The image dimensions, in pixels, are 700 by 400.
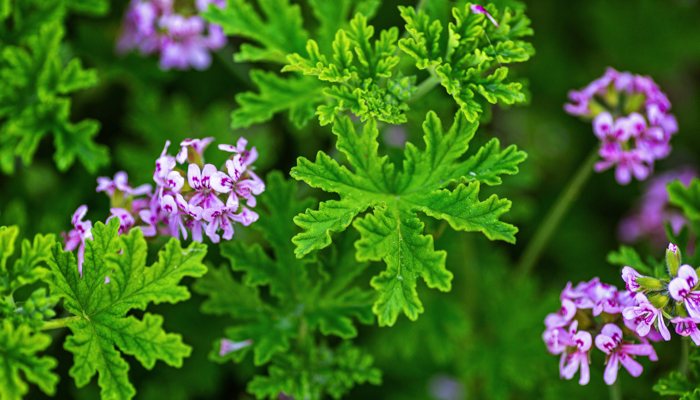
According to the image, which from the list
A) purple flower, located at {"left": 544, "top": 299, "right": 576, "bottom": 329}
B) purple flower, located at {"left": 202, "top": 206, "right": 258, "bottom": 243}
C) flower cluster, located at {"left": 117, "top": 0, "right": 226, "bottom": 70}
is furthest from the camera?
flower cluster, located at {"left": 117, "top": 0, "right": 226, "bottom": 70}

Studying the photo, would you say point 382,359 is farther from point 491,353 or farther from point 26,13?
point 26,13

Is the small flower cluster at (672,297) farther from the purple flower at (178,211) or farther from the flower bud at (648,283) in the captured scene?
the purple flower at (178,211)

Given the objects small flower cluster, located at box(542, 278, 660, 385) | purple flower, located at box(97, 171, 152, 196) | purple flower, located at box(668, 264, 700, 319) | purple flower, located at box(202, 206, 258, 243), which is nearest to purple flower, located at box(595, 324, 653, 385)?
small flower cluster, located at box(542, 278, 660, 385)

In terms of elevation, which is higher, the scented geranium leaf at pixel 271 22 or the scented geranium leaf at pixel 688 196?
the scented geranium leaf at pixel 271 22

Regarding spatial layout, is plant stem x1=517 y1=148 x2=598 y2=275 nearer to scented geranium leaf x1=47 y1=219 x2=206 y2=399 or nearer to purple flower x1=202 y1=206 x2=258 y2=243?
purple flower x1=202 y1=206 x2=258 y2=243

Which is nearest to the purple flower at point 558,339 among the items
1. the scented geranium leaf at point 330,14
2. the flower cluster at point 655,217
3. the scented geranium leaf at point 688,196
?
the scented geranium leaf at point 688,196

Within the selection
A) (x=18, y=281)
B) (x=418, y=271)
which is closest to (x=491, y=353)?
(x=418, y=271)
